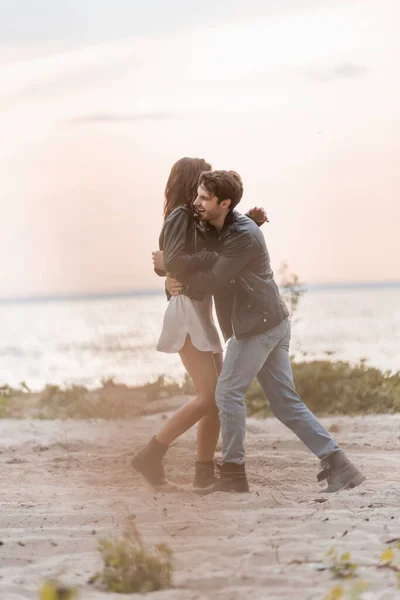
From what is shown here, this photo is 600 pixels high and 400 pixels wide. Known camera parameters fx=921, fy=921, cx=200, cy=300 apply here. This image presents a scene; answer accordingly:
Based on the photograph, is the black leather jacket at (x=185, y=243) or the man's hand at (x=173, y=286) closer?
the black leather jacket at (x=185, y=243)

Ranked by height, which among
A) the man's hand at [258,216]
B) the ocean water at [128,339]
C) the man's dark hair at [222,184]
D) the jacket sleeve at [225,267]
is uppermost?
the man's dark hair at [222,184]

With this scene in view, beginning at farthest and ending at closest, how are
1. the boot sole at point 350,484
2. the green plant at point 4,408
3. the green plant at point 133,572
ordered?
1. the green plant at point 4,408
2. the boot sole at point 350,484
3. the green plant at point 133,572

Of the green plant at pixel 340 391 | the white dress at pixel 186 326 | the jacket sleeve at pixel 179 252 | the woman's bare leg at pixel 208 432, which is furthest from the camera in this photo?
the green plant at pixel 340 391

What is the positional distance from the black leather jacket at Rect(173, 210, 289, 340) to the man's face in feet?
0.45

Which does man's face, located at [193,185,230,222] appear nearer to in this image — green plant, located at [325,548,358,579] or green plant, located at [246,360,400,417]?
green plant, located at [325,548,358,579]

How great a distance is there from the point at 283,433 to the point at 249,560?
419cm

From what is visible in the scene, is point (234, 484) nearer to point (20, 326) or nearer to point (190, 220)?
point (190, 220)

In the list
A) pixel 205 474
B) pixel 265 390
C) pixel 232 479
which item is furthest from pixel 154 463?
pixel 265 390

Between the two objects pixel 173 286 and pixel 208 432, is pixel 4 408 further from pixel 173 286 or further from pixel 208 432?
pixel 173 286

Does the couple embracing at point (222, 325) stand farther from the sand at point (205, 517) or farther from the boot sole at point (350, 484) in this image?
the sand at point (205, 517)

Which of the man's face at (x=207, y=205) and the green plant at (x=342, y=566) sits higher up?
the man's face at (x=207, y=205)

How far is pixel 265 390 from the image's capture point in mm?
5703

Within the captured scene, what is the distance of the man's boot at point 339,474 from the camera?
5609 mm

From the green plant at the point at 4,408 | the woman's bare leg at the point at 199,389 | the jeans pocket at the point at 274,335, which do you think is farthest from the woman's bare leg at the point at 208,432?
the green plant at the point at 4,408
